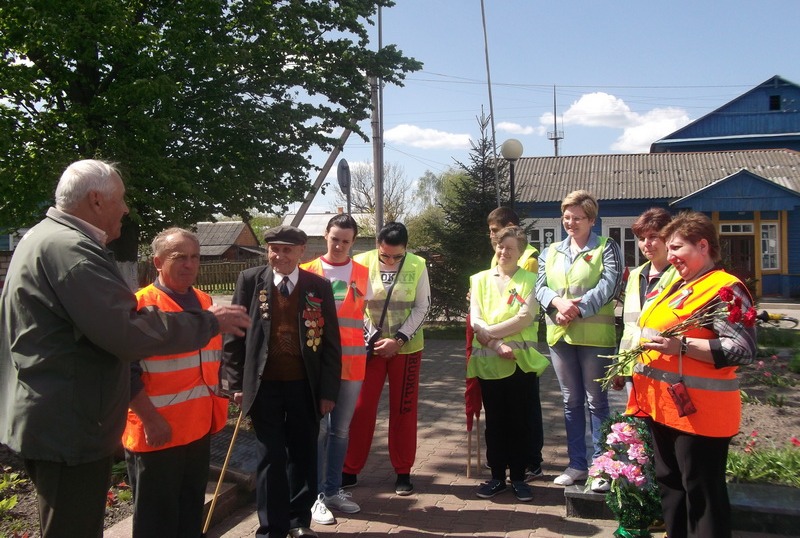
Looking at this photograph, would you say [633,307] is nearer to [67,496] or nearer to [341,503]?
[341,503]

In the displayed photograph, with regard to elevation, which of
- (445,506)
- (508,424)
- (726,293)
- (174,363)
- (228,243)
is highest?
(228,243)

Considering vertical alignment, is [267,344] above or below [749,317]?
below

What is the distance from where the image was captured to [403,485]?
5.13 meters

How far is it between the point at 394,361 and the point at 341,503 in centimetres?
109

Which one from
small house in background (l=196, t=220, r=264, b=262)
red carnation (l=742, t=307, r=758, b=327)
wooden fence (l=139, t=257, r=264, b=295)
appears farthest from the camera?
small house in background (l=196, t=220, r=264, b=262)

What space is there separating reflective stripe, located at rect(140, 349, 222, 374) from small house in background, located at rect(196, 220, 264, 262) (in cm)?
4434

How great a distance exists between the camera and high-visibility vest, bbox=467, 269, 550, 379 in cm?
501

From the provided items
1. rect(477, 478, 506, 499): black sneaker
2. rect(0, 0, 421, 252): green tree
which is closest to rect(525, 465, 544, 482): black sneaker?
rect(477, 478, 506, 499): black sneaker

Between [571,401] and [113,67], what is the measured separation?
7854 millimetres

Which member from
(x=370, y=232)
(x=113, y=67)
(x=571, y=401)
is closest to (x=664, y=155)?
(x=370, y=232)

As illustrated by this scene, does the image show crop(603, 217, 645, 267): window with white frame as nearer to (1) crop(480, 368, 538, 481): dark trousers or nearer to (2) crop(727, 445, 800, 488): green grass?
(2) crop(727, 445, 800, 488): green grass

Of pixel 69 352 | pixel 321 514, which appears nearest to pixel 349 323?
pixel 321 514

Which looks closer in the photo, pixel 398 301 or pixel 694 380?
pixel 694 380

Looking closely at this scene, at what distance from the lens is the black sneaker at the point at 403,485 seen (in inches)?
200
